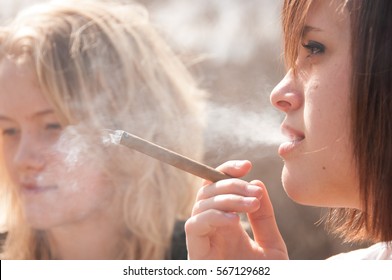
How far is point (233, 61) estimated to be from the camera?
1.05 meters

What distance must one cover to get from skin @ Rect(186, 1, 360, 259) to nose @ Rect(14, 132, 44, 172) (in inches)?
12.3

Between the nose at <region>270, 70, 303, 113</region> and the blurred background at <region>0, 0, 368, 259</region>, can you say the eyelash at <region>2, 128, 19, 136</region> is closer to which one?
the blurred background at <region>0, 0, 368, 259</region>

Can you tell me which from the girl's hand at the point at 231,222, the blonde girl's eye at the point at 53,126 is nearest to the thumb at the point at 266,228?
the girl's hand at the point at 231,222

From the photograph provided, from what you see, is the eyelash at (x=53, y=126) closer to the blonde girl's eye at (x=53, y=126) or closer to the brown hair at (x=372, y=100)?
the blonde girl's eye at (x=53, y=126)

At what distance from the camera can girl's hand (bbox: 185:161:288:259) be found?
81 cm

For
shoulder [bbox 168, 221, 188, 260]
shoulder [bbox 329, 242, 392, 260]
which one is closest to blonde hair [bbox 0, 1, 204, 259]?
shoulder [bbox 168, 221, 188, 260]

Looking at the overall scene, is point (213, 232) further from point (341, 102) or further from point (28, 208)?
point (28, 208)

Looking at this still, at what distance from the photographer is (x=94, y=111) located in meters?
1.04

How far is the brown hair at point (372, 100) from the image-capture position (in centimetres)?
75

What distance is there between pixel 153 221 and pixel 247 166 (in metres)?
0.29

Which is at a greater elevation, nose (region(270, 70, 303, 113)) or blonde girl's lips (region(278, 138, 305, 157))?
nose (region(270, 70, 303, 113))

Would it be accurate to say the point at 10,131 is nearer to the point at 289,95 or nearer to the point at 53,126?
the point at 53,126

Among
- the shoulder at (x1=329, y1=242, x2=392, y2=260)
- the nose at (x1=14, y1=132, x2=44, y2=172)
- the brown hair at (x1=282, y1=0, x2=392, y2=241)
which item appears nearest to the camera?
the brown hair at (x1=282, y1=0, x2=392, y2=241)

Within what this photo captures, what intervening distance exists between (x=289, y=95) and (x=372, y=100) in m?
0.11
